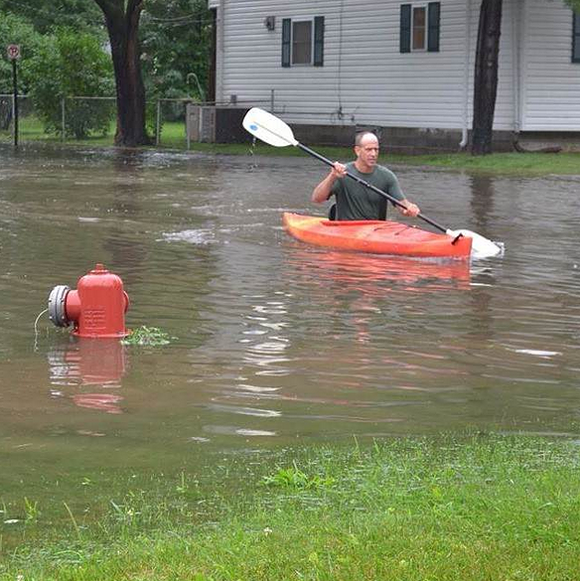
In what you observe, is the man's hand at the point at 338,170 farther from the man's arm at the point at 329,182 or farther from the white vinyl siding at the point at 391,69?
the white vinyl siding at the point at 391,69

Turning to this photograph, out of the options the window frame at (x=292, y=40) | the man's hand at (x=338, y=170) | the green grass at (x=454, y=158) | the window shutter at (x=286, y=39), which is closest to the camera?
the man's hand at (x=338, y=170)

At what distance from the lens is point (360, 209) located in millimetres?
16734

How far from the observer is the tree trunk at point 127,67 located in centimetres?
4012

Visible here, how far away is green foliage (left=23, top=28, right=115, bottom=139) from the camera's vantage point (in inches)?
1876

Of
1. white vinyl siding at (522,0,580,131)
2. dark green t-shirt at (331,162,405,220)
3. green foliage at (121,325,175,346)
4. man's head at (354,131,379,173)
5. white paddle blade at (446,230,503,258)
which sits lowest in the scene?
green foliage at (121,325,175,346)

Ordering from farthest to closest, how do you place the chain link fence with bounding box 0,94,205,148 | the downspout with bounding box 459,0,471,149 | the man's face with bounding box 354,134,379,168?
the chain link fence with bounding box 0,94,205,148, the downspout with bounding box 459,0,471,149, the man's face with bounding box 354,134,379,168

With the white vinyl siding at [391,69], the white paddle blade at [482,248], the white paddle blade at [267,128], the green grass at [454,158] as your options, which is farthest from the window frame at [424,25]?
the white paddle blade at [482,248]

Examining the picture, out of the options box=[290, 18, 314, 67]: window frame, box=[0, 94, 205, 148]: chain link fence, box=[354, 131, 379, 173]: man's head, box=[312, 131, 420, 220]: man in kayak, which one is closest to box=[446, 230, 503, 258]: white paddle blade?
box=[312, 131, 420, 220]: man in kayak

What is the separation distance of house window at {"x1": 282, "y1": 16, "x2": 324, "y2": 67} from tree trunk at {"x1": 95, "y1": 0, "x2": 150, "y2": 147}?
4.24 metres

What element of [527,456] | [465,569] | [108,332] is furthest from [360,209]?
[465,569]

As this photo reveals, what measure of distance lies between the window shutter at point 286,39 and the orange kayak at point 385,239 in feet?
82.5

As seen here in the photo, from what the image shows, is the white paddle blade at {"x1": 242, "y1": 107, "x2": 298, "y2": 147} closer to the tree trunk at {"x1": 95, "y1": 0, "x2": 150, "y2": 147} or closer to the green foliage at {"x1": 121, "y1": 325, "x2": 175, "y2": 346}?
the green foliage at {"x1": 121, "y1": 325, "x2": 175, "y2": 346}

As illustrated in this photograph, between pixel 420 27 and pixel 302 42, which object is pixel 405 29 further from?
pixel 302 42

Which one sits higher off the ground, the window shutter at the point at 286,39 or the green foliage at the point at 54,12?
the green foliage at the point at 54,12
